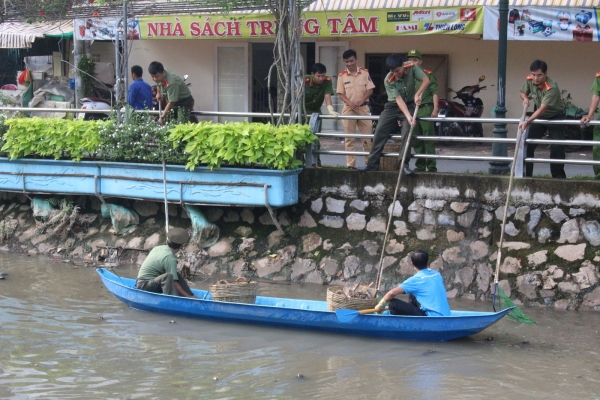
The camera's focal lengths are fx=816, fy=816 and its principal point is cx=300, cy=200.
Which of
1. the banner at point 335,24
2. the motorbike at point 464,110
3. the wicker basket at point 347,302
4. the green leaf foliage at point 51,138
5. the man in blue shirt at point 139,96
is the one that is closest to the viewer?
the wicker basket at point 347,302

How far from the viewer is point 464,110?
15617 millimetres

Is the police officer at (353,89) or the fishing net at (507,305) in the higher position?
the police officer at (353,89)

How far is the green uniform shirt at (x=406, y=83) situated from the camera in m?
10.3

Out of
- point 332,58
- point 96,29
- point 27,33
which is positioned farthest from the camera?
point 27,33

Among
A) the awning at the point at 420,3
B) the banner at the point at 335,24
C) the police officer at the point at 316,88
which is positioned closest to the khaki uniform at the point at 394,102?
the police officer at the point at 316,88

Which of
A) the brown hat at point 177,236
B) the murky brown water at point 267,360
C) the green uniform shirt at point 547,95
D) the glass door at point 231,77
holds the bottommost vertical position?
the murky brown water at point 267,360

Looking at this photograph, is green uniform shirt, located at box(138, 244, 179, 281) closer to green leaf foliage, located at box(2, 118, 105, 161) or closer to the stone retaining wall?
the stone retaining wall

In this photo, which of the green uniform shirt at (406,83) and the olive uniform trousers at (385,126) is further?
the olive uniform trousers at (385,126)

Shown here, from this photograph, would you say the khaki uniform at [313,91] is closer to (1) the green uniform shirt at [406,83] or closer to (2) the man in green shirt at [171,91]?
(1) the green uniform shirt at [406,83]

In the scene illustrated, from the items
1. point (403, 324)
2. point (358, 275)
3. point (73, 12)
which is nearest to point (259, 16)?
point (73, 12)

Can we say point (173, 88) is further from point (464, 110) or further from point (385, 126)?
point (464, 110)

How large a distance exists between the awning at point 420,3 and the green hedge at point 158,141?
12.3 ft

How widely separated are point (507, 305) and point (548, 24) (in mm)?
6764

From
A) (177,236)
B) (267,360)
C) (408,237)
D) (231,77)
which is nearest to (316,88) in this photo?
(408,237)
